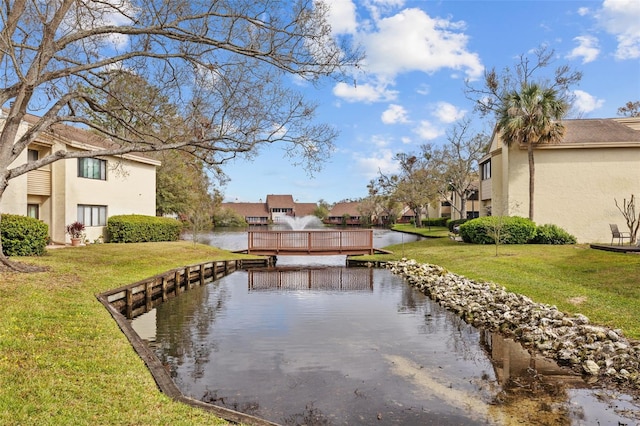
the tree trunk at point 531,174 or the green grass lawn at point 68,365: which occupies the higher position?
the tree trunk at point 531,174

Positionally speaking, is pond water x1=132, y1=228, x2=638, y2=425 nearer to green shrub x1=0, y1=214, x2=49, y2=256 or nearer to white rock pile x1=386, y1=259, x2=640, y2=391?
white rock pile x1=386, y1=259, x2=640, y2=391

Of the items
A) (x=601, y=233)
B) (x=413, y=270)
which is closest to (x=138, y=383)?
(x=413, y=270)

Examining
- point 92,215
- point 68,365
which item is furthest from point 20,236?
point 68,365

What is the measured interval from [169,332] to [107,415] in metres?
6.27

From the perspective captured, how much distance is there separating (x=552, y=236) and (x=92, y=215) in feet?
86.5

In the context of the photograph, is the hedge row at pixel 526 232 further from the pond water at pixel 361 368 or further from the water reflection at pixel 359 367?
the water reflection at pixel 359 367

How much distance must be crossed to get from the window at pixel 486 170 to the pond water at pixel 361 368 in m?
18.9

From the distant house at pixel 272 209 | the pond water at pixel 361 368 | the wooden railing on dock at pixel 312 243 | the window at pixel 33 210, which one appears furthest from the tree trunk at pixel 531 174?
the distant house at pixel 272 209

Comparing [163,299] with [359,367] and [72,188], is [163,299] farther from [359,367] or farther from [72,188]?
[72,188]

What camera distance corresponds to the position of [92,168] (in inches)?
1045

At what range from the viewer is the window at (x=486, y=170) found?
1219 inches

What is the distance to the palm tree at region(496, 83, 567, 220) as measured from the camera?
83.6ft

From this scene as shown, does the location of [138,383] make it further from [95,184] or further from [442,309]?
[95,184]

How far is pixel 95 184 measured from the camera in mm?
26734
